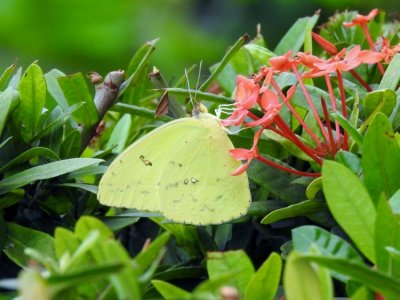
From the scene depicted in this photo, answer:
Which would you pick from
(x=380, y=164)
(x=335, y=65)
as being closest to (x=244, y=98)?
(x=335, y=65)

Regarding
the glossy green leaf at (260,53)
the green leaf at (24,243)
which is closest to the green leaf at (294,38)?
the glossy green leaf at (260,53)

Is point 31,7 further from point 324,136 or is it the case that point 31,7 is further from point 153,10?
point 324,136

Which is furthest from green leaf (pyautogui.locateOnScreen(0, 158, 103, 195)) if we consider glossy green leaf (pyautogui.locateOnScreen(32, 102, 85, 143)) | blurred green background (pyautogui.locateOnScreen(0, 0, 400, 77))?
blurred green background (pyautogui.locateOnScreen(0, 0, 400, 77))

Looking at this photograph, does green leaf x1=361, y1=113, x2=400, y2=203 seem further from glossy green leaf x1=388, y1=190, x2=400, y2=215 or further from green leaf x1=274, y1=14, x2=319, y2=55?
green leaf x1=274, y1=14, x2=319, y2=55

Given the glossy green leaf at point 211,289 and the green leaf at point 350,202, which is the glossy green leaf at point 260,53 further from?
the glossy green leaf at point 211,289

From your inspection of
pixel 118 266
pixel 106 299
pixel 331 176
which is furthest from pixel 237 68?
pixel 118 266

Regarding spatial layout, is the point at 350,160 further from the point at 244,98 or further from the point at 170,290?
the point at 170,290
